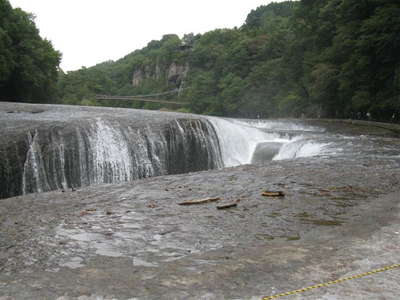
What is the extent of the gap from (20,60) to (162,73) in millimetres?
85245

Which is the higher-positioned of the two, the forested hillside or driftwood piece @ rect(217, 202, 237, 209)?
the forested hillside

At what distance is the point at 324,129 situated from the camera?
21.2m

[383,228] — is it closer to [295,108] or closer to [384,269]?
[384,269]

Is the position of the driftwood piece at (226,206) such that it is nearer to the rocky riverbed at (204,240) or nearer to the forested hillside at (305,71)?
the rocky riverbed at (204,240)

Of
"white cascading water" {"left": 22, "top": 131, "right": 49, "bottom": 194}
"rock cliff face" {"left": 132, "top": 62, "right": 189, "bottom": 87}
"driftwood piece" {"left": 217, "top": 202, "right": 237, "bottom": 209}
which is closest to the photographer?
"driftwood piece" {"left": 217, "top": 202, "right": 237, "bottom": 209}

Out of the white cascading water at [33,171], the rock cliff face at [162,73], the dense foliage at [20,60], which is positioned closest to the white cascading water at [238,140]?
the white cascading water at [33,171]

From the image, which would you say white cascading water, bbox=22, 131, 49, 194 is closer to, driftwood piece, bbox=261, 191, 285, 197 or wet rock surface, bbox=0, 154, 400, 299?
wet rock surface, bbox=0, 154, 400, 299

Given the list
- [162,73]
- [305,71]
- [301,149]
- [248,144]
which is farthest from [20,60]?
[162,73]

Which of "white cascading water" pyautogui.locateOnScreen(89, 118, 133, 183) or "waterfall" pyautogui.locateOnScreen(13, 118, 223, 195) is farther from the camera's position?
"white cascading water" pyautogui.locateOnScreen(89, 118, 133, 183)

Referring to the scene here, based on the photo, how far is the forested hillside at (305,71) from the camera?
22188 mm

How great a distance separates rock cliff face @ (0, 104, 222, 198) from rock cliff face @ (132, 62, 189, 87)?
91559 mm

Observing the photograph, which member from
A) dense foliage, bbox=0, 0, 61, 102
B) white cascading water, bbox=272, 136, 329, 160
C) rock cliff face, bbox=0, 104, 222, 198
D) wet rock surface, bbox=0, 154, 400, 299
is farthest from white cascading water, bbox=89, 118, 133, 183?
dense foliage, bbox=0, 0, 61, 102

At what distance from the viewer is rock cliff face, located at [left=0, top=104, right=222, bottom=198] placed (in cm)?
1034

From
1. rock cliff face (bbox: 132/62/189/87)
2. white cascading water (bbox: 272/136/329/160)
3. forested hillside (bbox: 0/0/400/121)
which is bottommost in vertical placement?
white cascading water (bbox: 272/136/329/160)
